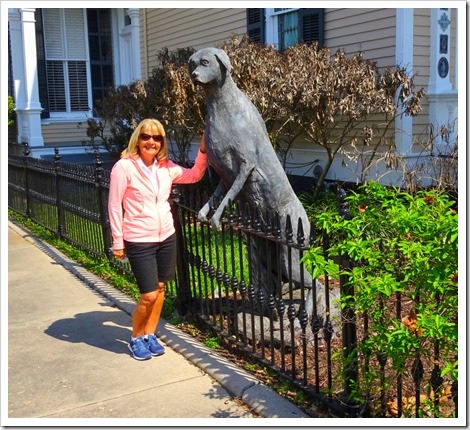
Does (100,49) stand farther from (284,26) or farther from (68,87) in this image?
(284,26)

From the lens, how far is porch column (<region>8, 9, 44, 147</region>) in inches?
631

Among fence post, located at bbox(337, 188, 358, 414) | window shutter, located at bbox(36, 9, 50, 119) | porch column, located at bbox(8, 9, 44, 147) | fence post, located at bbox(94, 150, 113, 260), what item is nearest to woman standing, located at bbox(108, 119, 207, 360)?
fence post, located at bbox(337, 188, 358, 414)

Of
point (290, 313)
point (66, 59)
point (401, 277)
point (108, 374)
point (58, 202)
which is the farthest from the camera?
point (66, 59)

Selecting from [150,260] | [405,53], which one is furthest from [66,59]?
[150,260]

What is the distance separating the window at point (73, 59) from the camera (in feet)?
59.5

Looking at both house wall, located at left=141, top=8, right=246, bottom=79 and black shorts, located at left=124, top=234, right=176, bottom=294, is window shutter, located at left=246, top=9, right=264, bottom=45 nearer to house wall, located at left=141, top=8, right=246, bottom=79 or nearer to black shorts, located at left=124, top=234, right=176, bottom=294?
house wall, located at left=141, top=8, right=246, bottom=79

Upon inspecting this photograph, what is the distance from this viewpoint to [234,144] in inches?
163

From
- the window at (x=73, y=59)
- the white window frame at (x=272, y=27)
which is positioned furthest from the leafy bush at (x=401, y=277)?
the window at (x=73, y=59)

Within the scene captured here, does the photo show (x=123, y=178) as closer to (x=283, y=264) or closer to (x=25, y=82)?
(x=283, y=264)

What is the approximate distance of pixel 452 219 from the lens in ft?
9.91

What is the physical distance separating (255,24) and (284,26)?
908mm

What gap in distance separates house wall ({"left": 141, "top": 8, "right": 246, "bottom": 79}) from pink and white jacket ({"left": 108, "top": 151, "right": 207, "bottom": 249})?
346 inches

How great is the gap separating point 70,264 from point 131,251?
357 centimetres

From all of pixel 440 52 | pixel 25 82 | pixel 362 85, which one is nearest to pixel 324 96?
pixel 362 85
